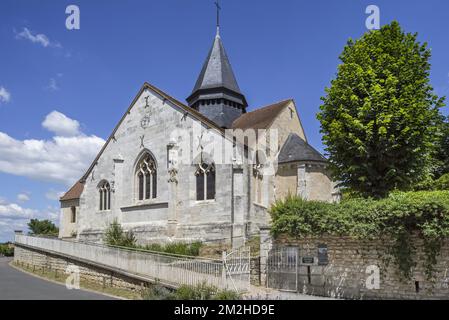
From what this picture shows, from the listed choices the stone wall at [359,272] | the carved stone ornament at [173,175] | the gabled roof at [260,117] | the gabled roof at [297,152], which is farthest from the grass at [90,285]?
the gabled roof at [260,117]

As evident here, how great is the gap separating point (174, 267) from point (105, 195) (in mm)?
15546

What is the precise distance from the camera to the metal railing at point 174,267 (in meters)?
12.5

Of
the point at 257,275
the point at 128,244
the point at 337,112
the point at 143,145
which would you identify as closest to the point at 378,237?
the point at 257,275

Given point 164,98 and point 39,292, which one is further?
point 164,98

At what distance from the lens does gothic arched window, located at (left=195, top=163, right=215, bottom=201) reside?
20.6 meters

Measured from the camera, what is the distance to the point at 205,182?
20.8 metres

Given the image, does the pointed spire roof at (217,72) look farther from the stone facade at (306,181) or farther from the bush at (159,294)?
the bush at (159,294)

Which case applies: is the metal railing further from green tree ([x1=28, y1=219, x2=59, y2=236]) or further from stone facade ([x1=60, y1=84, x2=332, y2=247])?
green tree ([x1=28, y1=219, x2=59, y2=236])

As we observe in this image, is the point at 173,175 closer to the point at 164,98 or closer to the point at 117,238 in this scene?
the point at 117,238

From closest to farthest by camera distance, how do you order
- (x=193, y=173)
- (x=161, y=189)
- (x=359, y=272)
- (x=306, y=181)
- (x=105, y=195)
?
1. (x=359, y=272)
2. (x=193, y=173)
3. (x=306, y=181)
4. (x=161, y=189)
5. (x=105, y=195)

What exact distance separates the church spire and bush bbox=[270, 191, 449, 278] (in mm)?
16084

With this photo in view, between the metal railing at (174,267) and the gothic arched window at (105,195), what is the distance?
31.6 feet

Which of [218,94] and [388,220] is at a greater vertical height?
[218,94]

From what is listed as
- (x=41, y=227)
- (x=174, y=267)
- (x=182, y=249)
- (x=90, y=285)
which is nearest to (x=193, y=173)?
(x=182, y=249)
